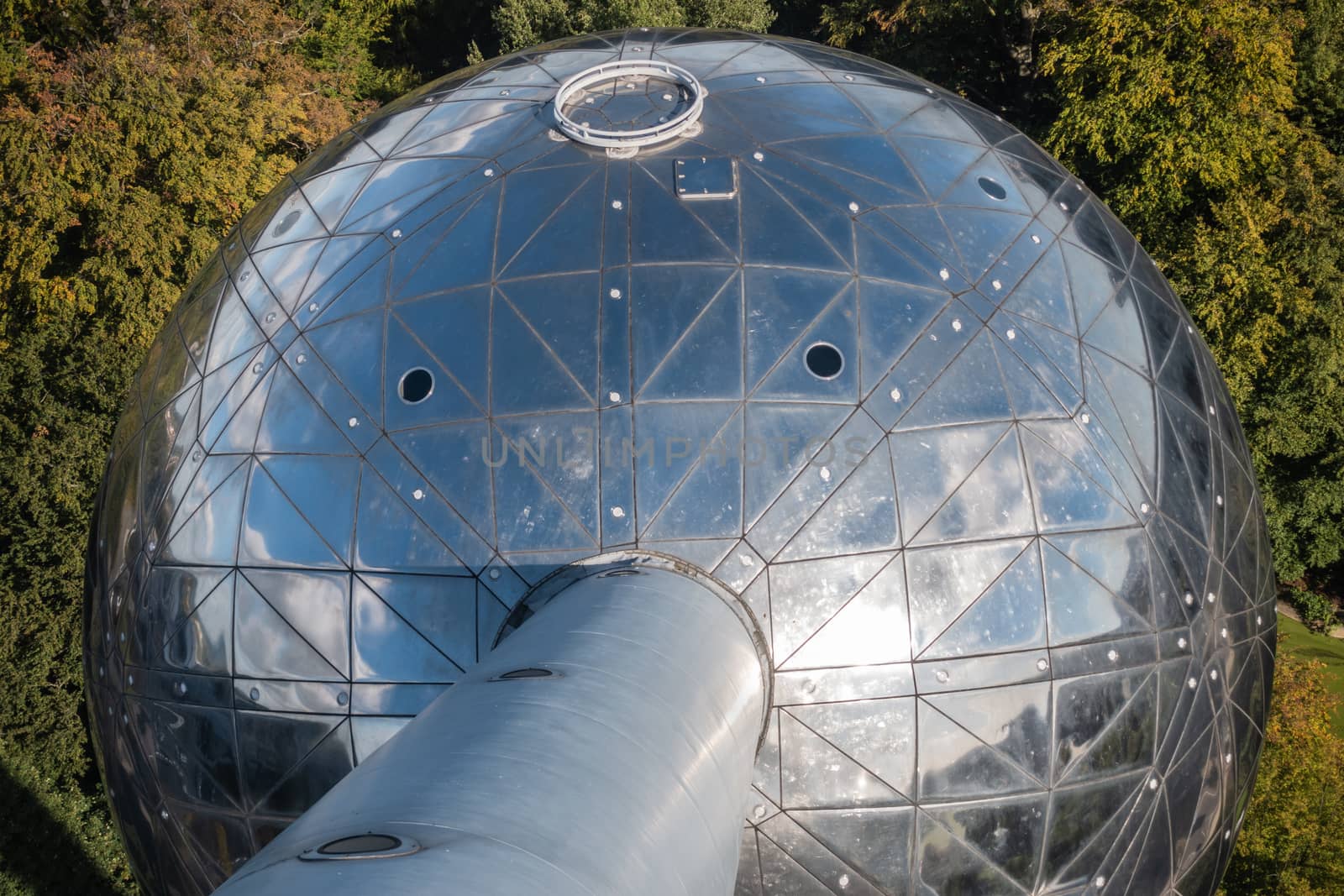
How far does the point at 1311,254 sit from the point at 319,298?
29.9m

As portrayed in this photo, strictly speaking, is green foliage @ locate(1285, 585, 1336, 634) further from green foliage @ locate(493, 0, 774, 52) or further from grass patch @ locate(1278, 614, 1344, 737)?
green foliage @ locate(493, 0, 774, 52)

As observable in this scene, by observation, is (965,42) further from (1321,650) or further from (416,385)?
(416,385)

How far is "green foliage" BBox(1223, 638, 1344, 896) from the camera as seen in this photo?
858 inches

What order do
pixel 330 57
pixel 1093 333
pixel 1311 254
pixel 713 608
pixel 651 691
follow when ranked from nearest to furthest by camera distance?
pixel 651 691 < pixel 713 608 < pixel 1093 333 < pixel 1311 254 < pixel 330 57

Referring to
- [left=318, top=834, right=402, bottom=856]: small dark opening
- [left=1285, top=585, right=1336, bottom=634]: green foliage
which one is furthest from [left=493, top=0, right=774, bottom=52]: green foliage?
[left=318, top=834, right=402, bottom=856]: small dark opening

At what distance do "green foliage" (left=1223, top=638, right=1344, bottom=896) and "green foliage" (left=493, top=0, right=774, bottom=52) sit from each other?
87.5 feet

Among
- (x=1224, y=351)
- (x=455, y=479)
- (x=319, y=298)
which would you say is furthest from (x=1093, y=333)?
(x=1224, y=351)

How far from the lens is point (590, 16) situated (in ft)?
126

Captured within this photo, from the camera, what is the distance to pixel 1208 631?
720 cm

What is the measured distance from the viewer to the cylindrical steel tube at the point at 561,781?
2.62m

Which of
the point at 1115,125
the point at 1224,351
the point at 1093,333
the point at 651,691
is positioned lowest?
the point at 1224,351

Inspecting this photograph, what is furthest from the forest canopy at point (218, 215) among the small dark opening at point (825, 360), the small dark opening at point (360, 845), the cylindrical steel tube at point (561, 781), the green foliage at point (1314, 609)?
the small dark opening at point (360, 845)

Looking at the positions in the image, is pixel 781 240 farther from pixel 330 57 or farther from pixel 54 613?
pixel 330 57

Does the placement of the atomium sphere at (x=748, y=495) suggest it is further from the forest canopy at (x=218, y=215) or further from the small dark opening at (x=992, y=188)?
the forest canopy at (x=218, y=215)
